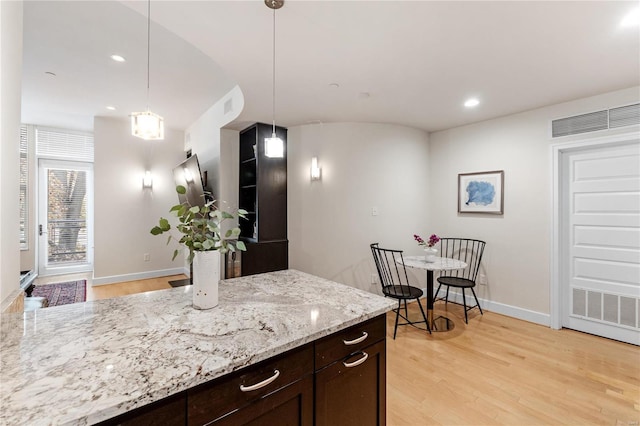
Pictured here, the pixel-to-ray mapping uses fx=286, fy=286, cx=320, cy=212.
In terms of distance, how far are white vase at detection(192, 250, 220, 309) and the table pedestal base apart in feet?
9.13

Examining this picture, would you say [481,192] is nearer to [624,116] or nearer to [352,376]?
[624,116]

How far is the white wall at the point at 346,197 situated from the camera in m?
4.00

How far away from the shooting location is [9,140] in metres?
1.32

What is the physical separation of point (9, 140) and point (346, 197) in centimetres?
323

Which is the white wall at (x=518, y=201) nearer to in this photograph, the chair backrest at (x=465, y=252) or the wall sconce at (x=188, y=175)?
the chair backrest at (x=465, y=252)

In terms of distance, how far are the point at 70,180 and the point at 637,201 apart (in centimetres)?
865

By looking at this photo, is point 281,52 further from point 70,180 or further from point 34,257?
point 34,257

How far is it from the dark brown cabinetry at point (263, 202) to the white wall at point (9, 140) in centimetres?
243

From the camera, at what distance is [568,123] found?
10.5 feet

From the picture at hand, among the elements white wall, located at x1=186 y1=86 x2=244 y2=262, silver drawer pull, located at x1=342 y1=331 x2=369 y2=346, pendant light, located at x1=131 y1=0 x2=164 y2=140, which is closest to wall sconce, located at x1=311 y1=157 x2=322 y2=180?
white wall, located at x1=186 y1=86 x2=244 y2=262

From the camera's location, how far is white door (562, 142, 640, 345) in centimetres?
288

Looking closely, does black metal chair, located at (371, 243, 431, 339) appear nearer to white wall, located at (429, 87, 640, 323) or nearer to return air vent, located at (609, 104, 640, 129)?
white wall, located at (429, 87, 640, 323)

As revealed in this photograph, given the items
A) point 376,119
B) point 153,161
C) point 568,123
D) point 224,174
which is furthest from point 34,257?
point 568,123

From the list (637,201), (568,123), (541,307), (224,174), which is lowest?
(541,307)
